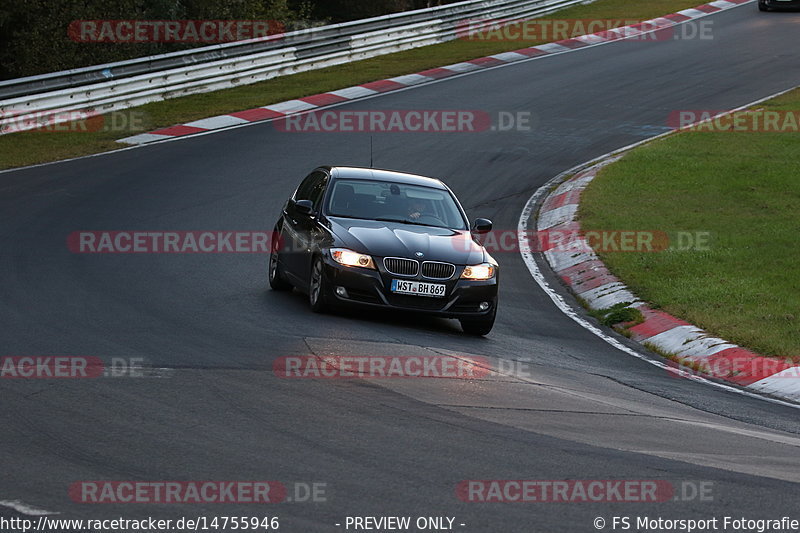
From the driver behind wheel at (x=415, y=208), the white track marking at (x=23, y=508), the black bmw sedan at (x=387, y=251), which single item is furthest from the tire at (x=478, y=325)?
the white track marking at (x=23, y=508)

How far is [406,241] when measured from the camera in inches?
487

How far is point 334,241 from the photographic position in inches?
487

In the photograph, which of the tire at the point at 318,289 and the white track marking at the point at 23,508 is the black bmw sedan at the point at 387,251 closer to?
the tire at the point at 318,289

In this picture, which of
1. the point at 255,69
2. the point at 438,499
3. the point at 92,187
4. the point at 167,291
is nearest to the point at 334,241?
the point at 167,291

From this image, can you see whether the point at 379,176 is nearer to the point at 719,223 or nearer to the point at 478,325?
the point at 478,325

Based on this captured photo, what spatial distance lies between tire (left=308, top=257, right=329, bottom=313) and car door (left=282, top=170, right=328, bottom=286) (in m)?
0.18

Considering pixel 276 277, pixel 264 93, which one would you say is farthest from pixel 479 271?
pixel 264 93

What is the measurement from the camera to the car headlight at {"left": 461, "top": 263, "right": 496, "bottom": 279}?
12.2m

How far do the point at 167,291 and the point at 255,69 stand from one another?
62.1 ft

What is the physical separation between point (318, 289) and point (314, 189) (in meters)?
2.19

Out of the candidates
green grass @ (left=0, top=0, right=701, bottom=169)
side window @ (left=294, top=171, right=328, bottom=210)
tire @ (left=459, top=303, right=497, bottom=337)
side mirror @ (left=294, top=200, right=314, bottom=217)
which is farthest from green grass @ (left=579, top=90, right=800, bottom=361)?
green grass @ (left=0, top=0, right=701, bottom=169)

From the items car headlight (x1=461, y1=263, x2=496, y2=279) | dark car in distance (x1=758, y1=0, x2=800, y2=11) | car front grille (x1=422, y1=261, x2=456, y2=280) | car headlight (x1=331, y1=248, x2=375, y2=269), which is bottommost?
dark car in distance (x1=758, y1=0, x2=800, y2=11)

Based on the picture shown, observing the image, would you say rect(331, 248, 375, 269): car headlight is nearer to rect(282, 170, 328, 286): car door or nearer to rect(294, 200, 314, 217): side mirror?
rect(282, 170, 328, 286): car door

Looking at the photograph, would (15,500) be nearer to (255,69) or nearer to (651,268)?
(651,268)
